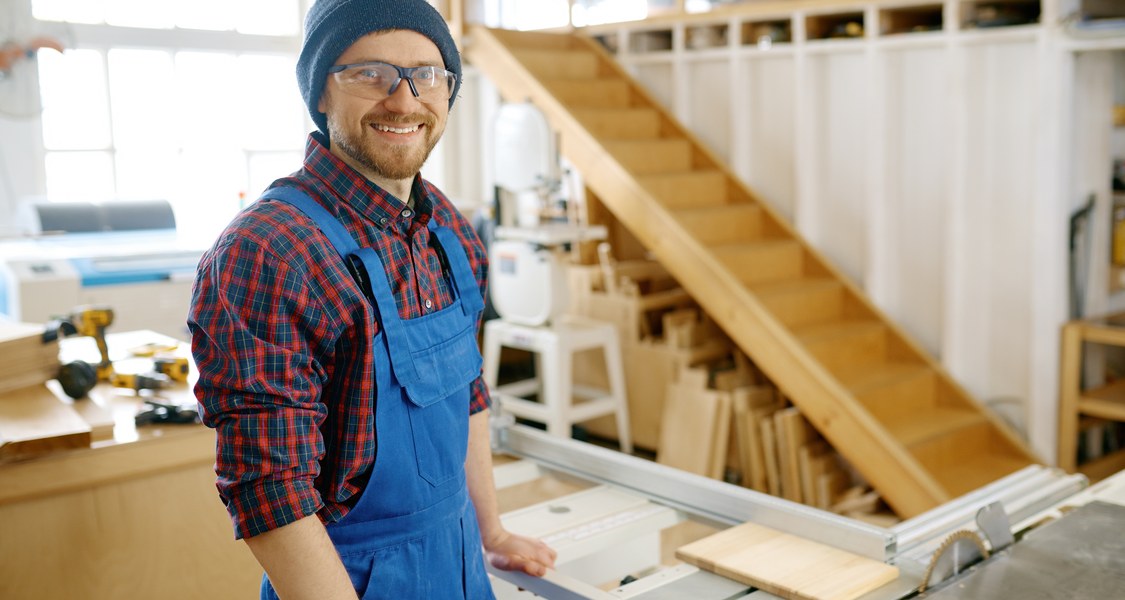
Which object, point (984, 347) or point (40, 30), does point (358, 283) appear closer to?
point (984, 347)

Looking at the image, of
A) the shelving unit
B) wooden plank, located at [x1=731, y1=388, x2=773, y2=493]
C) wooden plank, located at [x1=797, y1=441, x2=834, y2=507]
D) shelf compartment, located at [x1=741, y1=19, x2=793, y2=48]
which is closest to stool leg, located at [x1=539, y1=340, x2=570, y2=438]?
wooden plank, located at [x1=731, y1=388, x2=773, y2=493]

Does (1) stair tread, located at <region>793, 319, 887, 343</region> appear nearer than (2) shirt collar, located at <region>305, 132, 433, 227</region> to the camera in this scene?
No

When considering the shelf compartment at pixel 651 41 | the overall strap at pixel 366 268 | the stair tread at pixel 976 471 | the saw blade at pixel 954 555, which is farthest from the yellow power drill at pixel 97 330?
the shelf compartment at pixel 651 41

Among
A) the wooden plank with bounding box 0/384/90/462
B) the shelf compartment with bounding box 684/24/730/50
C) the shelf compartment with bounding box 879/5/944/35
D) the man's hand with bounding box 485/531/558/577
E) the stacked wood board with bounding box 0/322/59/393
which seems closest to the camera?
the man's hand with bounding box 485/531/558/577

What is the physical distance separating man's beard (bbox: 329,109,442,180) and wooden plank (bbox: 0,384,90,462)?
90 centimetres

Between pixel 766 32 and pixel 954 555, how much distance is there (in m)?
4.31

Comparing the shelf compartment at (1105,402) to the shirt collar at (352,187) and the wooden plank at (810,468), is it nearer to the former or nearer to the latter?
the wooden plank at (810,468)

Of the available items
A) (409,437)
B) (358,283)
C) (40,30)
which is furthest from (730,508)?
(40,30)

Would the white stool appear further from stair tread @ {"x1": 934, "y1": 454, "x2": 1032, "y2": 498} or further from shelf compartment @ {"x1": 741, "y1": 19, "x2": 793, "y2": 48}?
shelf compartment @ {"x1": 741, "y1": 19, "x2": 793, "y2": 48}

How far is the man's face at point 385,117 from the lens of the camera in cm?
144

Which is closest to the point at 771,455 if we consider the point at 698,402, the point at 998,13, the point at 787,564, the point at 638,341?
the point at 698,402

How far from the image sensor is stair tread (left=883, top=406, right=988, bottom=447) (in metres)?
4.50

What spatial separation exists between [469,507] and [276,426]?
46cm

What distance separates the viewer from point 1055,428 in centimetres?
461
